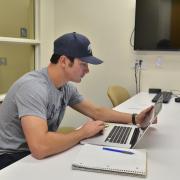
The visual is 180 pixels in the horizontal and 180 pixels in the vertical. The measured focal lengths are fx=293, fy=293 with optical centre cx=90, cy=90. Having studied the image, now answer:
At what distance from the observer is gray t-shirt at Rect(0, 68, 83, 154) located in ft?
4.31

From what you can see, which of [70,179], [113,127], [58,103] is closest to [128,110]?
[113,127]

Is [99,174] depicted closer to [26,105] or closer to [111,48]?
[26,105]

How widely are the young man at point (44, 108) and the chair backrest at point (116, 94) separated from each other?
105 cm

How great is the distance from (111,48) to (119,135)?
2.09m

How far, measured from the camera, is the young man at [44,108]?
123 cm

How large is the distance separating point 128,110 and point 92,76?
141 centimetres

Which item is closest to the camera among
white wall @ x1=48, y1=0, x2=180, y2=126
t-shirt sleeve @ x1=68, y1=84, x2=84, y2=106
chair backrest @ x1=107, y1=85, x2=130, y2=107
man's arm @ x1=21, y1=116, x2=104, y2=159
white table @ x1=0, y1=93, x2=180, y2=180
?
white table @ x1=0, y1=93, x2=180, y2=180

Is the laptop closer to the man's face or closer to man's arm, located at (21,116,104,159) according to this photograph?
man's arm, located at (21,116,104,159)

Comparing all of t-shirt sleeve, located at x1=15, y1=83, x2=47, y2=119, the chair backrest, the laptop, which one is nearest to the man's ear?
t-shirt sleeve, located at x1=15, y1=83, x2=47, y2=119

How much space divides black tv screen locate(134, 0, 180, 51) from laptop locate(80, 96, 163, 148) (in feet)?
5.74

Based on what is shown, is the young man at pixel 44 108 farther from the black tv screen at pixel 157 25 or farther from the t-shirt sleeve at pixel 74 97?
the black tv screen at pixel 157 25

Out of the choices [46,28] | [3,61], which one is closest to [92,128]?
[3,61]

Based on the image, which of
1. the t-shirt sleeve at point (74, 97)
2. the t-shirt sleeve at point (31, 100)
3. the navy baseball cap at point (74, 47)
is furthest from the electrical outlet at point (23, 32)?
the t-shirt sleeve at point (31, 100)

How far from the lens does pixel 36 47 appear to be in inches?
132
